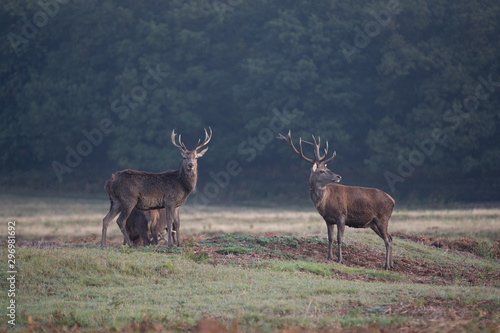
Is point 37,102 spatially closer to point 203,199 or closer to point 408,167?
point 203,199

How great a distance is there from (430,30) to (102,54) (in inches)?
864

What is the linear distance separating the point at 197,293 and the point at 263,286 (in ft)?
3.80

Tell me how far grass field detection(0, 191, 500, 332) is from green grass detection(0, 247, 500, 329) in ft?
0.06

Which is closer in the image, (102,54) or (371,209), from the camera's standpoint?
(371,209)

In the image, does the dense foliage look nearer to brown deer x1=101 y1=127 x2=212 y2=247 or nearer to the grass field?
the grass field

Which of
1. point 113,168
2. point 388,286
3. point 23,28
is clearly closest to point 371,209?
point 388,286

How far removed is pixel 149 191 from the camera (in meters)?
14.4

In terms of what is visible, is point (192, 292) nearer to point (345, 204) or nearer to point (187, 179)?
point (187, 179)

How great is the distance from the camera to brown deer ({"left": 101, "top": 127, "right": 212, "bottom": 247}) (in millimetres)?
14109

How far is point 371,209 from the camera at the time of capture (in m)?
14.3

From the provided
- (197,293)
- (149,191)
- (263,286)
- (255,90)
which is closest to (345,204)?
(263,286)

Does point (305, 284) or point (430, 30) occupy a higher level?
point (430, 30)

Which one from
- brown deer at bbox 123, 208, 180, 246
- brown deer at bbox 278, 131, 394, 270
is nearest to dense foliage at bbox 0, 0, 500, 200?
brown deer at bbox 278, 131, 394, 270

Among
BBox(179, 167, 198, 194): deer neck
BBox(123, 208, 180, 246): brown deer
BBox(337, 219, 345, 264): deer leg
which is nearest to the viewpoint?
BBox(337, 219, 345, 264): deer leg
